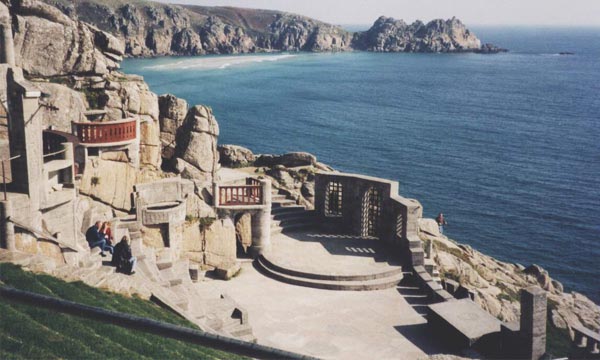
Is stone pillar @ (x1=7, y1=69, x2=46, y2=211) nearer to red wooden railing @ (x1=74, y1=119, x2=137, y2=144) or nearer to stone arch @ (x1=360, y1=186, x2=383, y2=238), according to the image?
red wooden railing @ (x1=74, y1=119, x2=137, y2=144)

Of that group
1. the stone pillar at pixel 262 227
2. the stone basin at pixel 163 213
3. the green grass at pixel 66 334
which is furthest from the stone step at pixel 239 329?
the stone pillar at pixel 262 227

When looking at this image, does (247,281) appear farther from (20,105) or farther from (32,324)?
(32,324)

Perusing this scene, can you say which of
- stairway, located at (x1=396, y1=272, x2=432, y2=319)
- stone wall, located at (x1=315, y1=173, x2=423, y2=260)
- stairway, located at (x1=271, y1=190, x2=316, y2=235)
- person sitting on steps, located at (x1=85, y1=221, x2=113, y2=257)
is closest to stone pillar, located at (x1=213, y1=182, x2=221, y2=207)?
stairway, located at (x1=271, y1=190, x2=316, y2=235)

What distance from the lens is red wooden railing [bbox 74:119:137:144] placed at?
25297 millimetres

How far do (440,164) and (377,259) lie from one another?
45.9 metres

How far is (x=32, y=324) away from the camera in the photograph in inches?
430

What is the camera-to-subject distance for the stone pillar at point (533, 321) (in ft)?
55.4

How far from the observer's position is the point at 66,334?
11.0 m

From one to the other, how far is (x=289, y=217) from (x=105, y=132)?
9.35m

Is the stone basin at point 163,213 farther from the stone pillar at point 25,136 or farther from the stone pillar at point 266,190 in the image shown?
the stone pillar at point 25,136

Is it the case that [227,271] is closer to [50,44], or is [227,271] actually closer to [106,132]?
[106,132]

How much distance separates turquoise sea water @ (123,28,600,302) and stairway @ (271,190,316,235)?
918 inches

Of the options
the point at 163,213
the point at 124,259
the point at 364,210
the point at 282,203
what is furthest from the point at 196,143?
the point at 124,259

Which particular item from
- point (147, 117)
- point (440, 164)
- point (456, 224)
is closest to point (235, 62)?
point (440, 164)
